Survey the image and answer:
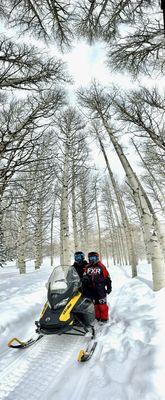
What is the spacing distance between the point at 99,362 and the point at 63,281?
1.59m

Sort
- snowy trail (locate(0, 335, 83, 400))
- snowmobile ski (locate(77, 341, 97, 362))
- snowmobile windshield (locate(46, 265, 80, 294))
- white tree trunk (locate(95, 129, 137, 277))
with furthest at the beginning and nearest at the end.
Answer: white tree trunk (locate(95, 129, 137, 277)) → snowmobile windshield (locate(46, 265, 80, 294)) → snowmobile ski (locate(77, 341, 97, 362)) → snowy trail (locate(0, 335, 83, 400))

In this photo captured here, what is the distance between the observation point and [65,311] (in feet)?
12.6

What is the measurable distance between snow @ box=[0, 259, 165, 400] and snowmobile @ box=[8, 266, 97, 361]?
0.46 ft

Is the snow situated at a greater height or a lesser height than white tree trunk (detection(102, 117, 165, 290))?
lesser

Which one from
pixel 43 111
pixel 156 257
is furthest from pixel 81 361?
pixel 43 111

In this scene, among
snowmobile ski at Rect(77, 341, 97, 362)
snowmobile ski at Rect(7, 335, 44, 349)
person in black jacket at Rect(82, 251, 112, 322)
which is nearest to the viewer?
snowmobile ski at Rect(77, 341, 97, 362)

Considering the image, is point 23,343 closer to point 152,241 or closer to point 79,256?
point 79,256

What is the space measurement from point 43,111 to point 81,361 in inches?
223

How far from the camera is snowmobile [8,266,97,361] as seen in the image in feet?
11.9

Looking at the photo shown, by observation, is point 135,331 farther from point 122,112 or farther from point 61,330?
point 122,112

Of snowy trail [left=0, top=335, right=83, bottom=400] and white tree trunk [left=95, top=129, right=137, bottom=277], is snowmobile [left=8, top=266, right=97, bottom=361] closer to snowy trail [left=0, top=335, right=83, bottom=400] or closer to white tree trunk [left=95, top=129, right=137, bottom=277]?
snowy trail [left=0, top=335, right=83, bottom=400]

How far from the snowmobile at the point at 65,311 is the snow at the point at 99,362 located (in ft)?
0.46

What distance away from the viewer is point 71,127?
11.2m

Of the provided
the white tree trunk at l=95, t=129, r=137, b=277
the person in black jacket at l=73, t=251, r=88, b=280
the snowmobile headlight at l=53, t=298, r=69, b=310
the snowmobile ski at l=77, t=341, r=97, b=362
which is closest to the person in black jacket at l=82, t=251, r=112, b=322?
the snowmobile headlight at l=53, t=298, r=69, b=310
